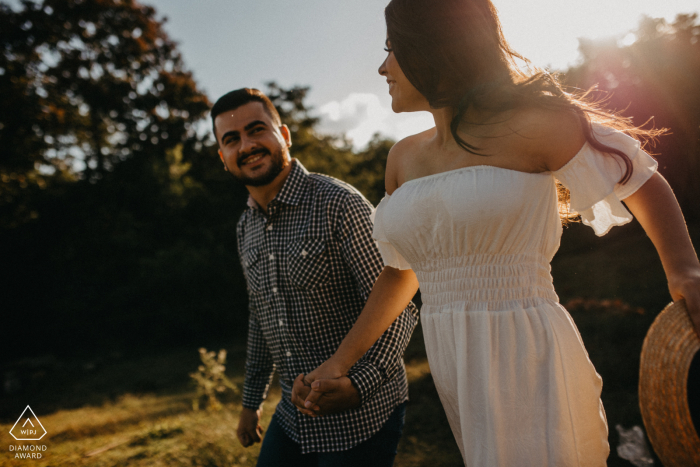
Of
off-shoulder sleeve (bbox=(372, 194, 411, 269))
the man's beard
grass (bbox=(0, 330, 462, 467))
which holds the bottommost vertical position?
grass (bbox=(0, 330, 462, 467))

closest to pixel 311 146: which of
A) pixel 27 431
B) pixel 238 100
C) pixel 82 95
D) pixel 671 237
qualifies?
pixel 82 95

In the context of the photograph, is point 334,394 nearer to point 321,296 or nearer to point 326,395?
point 326,395

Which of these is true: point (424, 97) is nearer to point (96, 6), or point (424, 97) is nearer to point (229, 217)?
point (229, 217)

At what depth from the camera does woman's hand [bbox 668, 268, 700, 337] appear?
3.45ft

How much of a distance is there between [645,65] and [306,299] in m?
5.05

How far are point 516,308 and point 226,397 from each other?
6001 mm

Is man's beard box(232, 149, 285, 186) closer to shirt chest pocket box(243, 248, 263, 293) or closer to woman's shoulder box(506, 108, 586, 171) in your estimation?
shirt chest pocket box(243, 248, 263, 293)

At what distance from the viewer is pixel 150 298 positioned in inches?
525

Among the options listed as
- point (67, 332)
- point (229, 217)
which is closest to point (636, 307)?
point (229, 217)

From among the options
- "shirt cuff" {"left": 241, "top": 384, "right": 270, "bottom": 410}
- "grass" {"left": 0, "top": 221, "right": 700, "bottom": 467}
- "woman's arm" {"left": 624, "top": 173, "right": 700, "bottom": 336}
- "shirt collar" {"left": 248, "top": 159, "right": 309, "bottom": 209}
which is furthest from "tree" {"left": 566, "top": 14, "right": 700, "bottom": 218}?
"shirt cuff" {"left": 241, "top": 384, "right": 270, "bottom": 410}

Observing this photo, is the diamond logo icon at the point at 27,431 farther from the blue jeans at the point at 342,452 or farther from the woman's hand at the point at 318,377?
the woman's hand at the point at 318,377

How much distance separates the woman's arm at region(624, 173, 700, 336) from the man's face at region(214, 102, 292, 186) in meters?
1.59

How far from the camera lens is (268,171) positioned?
2.23 metres

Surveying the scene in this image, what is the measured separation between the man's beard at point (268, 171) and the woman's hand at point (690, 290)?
169 centimetres
